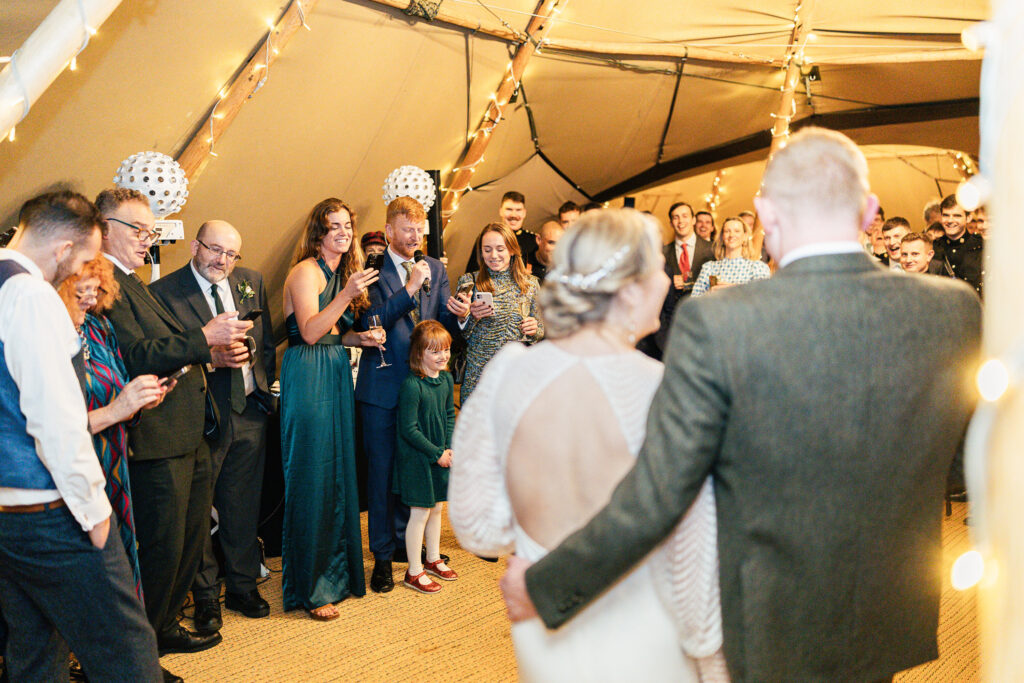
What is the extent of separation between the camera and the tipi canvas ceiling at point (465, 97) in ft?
10.3

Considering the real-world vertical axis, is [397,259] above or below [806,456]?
above

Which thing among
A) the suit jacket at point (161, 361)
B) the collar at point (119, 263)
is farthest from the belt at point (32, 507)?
the collar at point (119, 263)

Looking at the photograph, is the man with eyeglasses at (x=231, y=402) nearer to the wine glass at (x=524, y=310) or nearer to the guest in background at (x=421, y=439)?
the guest in background at (x=421, y=439)

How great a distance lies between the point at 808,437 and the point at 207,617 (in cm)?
245

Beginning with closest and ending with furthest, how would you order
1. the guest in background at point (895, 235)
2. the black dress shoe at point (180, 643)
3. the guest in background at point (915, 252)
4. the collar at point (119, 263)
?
the collar at point (119, 263)
the black dress shoe at point (180, 643)
the guest in background at point (915, 252)
the guest in background at point (895, 235)

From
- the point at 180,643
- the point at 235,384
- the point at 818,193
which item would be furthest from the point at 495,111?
the point at 818,193

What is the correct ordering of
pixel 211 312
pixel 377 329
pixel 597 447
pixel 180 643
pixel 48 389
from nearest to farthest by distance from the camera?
pixel 597 447 → pixel 48 389 → pixel 180 643 → pixel 211 312 → pixel 377 329

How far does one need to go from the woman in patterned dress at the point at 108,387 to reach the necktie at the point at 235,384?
1.60 feet

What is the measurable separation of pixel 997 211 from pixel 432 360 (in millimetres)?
2587

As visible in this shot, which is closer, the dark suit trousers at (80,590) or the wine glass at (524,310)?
the dark suit trousers at (80,590)

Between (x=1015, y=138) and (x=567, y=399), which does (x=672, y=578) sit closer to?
(x=567, y=399)

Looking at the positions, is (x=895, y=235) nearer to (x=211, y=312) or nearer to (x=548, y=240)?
(x=548, y=240)

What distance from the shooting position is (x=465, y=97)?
189 inches

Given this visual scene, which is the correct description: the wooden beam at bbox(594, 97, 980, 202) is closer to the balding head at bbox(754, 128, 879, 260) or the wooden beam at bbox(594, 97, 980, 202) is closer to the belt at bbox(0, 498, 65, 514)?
the belt at bbox(0, 498, 65, 514)
